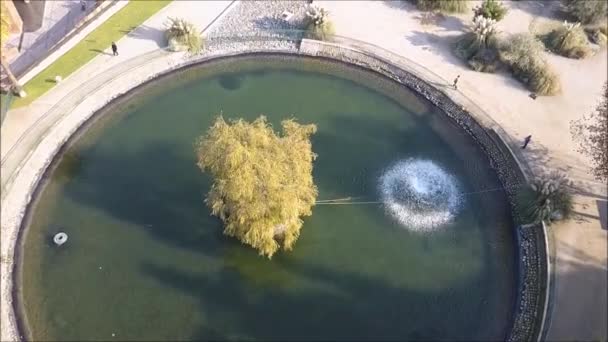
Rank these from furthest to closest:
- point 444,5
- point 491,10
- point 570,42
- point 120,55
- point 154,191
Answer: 1. point 444,5
2. point 491,10
3. point 570,42
4. point 120,55
5. point 154,191

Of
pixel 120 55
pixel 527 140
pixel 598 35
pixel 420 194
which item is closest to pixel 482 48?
pixel 527 140

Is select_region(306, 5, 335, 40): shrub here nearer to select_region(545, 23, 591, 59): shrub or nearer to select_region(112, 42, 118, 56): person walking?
select_region(112, 42, 118, 56): person walking

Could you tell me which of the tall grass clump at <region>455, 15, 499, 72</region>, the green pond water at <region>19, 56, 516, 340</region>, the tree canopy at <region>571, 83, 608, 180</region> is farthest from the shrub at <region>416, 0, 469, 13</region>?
the tree canopy at <region>571, 83, 608, 180</region>

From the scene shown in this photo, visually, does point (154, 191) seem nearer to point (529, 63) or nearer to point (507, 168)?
point (507, 168)

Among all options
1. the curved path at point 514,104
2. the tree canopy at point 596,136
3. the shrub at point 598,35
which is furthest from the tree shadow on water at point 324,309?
the shrub at point 598,35

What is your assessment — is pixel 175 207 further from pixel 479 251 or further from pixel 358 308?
pixel 479 251

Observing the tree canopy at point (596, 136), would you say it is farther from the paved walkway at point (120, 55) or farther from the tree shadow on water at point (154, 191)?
the paved walkway at point (120, 55)

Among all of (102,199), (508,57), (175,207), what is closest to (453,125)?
(508,57)
